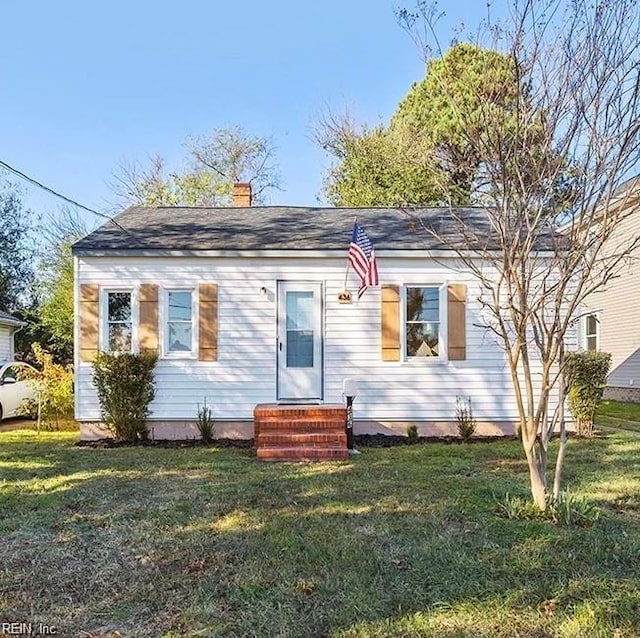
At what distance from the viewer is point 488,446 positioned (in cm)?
814

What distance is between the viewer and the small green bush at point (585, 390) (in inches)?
355

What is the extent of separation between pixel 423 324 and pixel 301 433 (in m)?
2.85

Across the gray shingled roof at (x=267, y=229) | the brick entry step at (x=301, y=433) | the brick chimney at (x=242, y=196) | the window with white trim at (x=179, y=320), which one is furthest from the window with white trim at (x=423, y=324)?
the brick chimney at (x=242, y=196)

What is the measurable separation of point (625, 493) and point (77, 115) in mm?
17337

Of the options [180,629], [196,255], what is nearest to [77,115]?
[196,255]

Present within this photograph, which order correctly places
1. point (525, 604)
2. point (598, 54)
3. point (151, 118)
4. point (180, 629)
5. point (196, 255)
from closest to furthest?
point (180, 629) → point (525, 604) → point (598, 54) → point (196, 255) → point (151, 118)

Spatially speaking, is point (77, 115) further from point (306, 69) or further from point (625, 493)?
point (625, 493)

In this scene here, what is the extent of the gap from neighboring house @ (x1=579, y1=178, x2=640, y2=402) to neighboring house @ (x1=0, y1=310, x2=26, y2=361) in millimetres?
17898

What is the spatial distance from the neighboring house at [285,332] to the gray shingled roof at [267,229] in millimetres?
78

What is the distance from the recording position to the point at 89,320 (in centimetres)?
907

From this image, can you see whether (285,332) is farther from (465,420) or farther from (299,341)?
(465,420)

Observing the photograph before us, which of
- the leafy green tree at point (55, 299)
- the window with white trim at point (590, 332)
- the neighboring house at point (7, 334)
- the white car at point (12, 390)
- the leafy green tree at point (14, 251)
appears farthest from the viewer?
the leafy green tree at point (14, 251)

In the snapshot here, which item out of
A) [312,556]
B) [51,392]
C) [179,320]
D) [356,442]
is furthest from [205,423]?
[312,556]

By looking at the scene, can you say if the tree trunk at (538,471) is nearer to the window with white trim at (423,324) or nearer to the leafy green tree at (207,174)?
the window with white trim at (423,324)
